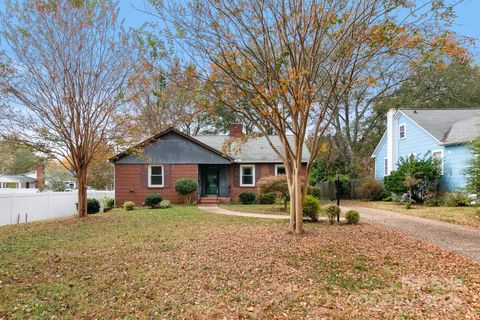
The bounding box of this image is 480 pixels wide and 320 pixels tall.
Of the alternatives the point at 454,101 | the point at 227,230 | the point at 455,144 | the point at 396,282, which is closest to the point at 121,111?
the point at 227,230

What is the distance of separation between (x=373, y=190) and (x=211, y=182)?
10.8 meters

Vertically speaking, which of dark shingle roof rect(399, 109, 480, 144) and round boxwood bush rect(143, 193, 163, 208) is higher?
dark shingle roof rect(399, 109, 480, 144)

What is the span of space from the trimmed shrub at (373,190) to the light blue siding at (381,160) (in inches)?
87.2

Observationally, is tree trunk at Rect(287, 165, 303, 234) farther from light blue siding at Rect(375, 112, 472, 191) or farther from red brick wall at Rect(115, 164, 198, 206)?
red brick wall at Rect(115, 164, 198, 206)

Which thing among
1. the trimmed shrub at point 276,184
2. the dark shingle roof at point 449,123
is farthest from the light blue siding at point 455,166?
the trimmed shrub at point 276,184

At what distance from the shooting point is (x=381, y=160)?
906 inches

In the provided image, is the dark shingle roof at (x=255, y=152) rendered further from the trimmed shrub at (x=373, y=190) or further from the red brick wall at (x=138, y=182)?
the trimmed shrub at (x=373, y=190)

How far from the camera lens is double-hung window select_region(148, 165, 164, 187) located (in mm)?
19297

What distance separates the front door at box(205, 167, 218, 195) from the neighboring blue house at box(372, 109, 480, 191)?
11.8 m

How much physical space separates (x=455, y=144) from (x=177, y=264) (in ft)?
51.2

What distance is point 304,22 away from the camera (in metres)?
7.48

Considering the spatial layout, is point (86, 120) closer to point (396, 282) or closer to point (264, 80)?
point (264, 80)

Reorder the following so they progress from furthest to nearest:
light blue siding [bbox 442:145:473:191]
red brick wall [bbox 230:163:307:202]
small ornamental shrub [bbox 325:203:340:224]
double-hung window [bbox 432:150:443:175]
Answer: red brick wall [bbox 230:163:307:202] → double-hung window [bbox 432:150:443:175] → light blue siding [bbox 442:145:473:191] → small ornamental shrub [bbox 325:203:340:224]

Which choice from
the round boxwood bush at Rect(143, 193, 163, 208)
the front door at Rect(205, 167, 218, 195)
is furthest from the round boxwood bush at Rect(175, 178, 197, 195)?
the front door at Rect(205, 167, 218, 195)
